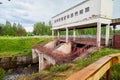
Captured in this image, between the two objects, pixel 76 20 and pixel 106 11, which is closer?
pixel 106 11


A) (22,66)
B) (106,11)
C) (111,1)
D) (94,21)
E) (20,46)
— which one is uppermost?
(111,1)

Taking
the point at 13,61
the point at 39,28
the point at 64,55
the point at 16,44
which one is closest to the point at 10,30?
the point at 39,28

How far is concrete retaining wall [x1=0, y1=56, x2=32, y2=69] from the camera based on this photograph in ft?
83.3

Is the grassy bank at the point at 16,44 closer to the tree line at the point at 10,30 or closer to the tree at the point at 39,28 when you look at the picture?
the tree line at the point at 10,30

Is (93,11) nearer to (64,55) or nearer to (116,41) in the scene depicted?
Answer: (116,41)

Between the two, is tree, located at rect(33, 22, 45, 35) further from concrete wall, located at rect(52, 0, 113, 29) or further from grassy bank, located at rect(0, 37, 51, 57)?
concrete wall, located at rect(52, 0, 113, 29)

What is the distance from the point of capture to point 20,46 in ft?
124

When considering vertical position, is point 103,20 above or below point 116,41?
above

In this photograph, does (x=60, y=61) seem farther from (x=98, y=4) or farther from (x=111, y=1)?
(x=111, y=1)

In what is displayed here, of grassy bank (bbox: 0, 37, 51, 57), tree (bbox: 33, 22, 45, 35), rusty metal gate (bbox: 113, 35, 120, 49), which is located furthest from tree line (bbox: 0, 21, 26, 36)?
rusty metal gate (bbox: 113, 35, 120, 49)

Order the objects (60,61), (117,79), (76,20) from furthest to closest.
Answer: (76,20) → (60,61) → (117,79)

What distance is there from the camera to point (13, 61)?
26391 mm

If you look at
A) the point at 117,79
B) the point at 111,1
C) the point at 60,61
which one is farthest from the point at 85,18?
the point at 117,79

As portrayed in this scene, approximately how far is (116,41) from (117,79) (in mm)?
9874
